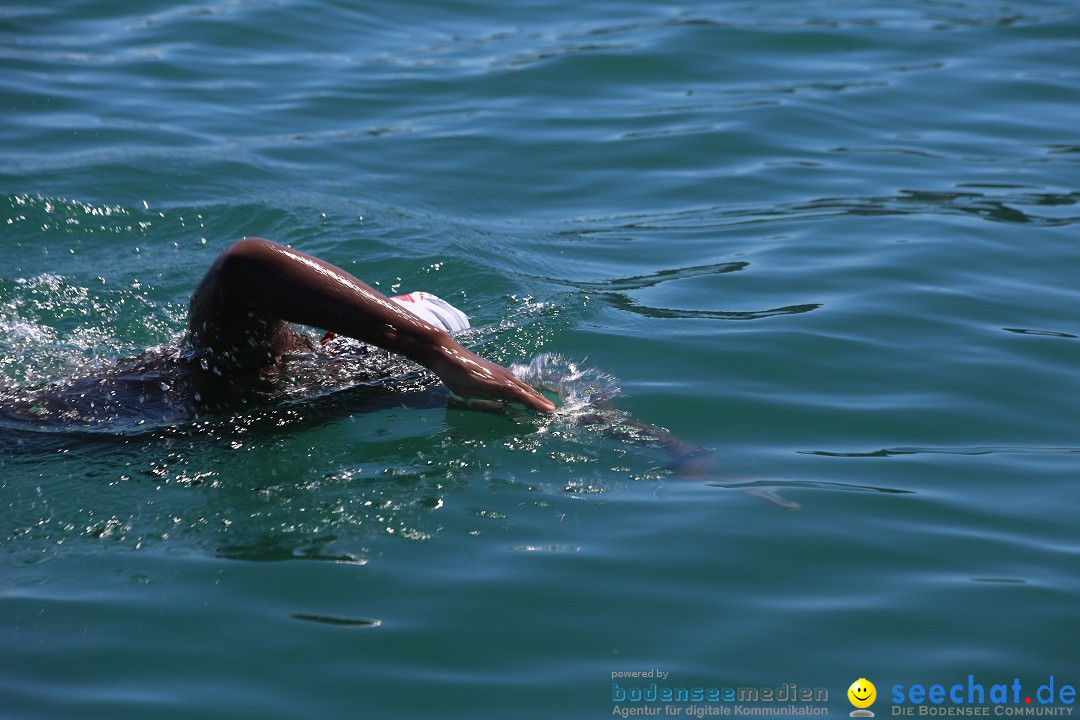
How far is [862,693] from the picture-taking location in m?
3.60

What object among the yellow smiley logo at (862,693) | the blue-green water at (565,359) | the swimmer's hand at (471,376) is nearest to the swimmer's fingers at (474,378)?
the swimmer's hand at (471,376)

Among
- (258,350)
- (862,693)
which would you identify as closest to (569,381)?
(258,350)

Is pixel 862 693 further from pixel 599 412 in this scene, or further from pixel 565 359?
pixel 565 359

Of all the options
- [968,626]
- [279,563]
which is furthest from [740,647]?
[279,563]

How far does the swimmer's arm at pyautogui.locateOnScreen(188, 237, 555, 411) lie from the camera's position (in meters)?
4.30

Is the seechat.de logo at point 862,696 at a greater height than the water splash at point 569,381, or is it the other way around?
the water splash at point 569,381

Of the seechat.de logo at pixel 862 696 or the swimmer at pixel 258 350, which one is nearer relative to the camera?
the seechat.de logo at pixel 862 696

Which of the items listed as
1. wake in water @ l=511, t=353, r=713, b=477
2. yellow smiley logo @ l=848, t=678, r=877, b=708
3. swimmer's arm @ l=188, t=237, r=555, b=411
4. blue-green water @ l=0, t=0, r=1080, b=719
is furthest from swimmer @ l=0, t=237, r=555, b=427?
yellow smiley logo @ l=848, t=678, r=877, b=708

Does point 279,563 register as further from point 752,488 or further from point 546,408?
point 752,488

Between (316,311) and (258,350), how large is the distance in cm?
58

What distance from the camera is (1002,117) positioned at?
9.95m

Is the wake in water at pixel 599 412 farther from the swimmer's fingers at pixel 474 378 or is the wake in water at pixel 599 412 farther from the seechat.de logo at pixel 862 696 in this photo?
the seechat.de logo at pixel 862 696

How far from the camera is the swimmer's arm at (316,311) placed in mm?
4305

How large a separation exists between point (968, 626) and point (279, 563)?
7.65ft
